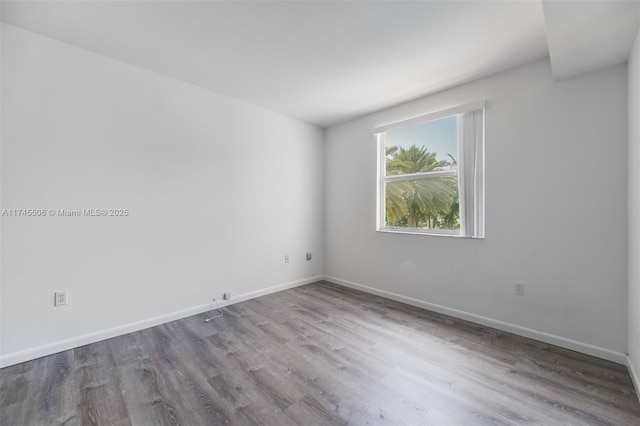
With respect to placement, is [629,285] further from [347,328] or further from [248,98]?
[248,98]

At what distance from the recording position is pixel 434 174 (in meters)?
3.11

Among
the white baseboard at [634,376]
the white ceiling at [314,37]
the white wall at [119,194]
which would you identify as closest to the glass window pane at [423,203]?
the white ceiling at [314,37]

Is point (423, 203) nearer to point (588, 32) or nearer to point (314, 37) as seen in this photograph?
point (588, 32)

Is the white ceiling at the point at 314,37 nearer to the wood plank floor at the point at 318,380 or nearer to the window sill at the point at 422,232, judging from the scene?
the window sill at the point at 422,232

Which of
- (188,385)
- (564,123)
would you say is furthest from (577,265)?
(188,385)

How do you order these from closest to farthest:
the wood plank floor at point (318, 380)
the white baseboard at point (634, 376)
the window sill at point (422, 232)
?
1. the wood plank floor at point (318, 380)
2. the white baseboard at point (634, 376)
3. the window sill at point (422, 232)

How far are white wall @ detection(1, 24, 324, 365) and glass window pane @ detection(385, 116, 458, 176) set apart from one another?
1703 millimetres

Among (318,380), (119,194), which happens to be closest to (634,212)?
(318,380)

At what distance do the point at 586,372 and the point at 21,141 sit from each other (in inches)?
181

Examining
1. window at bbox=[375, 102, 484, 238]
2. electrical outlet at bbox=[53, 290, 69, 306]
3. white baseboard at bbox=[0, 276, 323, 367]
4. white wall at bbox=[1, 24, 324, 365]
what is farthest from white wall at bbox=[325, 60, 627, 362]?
electrical outlet at bbox=[53, 290, 69, 306]

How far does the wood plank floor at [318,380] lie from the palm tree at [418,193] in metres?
1.23

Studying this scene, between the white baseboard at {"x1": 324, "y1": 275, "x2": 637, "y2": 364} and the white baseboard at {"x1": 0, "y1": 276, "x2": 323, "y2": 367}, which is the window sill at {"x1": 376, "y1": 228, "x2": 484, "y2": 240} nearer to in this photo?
the white baseboard at {"x1": 324, "y1": 275, "x2": 637, "y2": 364}

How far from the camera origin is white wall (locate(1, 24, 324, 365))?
2.01 meters

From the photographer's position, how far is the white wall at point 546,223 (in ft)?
6.68
